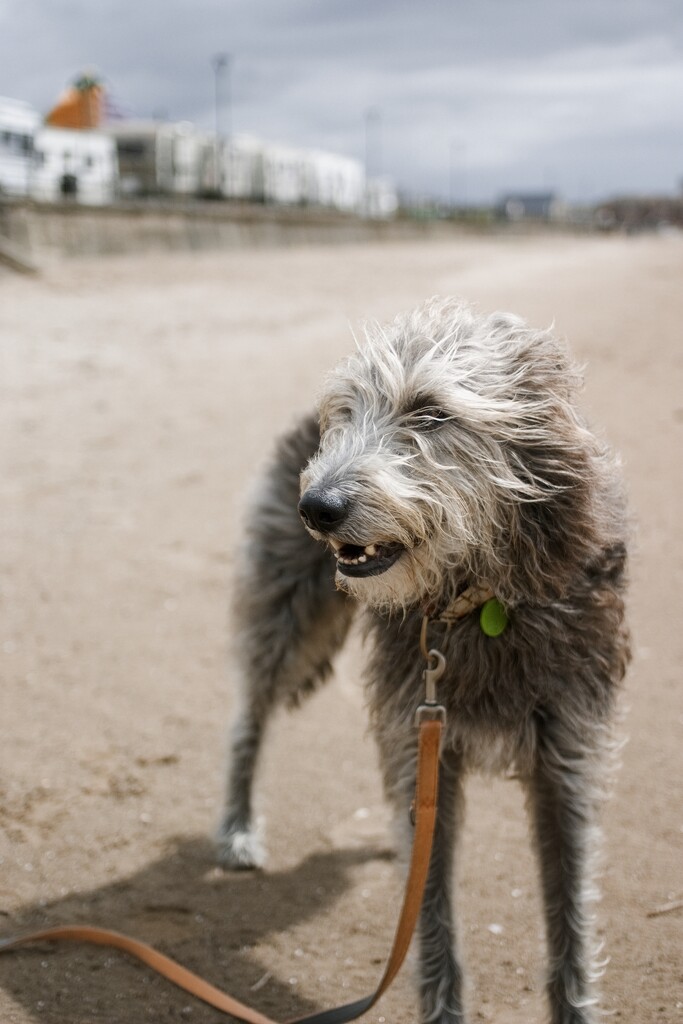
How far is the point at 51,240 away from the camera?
2320cm

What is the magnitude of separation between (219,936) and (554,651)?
179 cm

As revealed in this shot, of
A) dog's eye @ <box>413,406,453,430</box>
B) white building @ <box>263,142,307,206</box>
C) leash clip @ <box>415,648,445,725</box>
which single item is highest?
white building @ <box>263,142,307,206</box>

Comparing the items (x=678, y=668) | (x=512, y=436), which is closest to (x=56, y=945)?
(x=512, y=436)

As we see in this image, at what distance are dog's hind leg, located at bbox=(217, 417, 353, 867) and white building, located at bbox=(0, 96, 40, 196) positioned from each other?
24.8m

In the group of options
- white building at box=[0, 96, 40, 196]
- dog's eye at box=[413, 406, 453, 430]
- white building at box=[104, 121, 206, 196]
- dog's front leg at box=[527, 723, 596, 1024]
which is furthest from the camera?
white building at box=[104, 121, 206, 196]

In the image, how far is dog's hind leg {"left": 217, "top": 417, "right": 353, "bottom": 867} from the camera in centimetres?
436

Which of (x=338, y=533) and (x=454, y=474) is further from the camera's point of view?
(x=454, y=474)

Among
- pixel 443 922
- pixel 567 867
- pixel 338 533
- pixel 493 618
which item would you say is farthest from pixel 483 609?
pixel 443 922

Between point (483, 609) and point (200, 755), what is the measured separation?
8.90 ft

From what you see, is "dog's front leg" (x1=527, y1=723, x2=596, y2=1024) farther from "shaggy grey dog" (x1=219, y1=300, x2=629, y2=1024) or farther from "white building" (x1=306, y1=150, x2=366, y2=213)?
"white building" (x1=306, y1=150, x2=366, y2=213)

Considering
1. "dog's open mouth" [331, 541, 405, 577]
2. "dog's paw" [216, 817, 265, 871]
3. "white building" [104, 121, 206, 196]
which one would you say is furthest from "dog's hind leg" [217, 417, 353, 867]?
"white building" [104, 121, 206, 196]

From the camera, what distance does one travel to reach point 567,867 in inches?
132

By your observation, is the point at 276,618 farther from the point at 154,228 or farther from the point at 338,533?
the point at 154,228

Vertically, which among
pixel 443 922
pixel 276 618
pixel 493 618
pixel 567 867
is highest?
pixel 493 618
